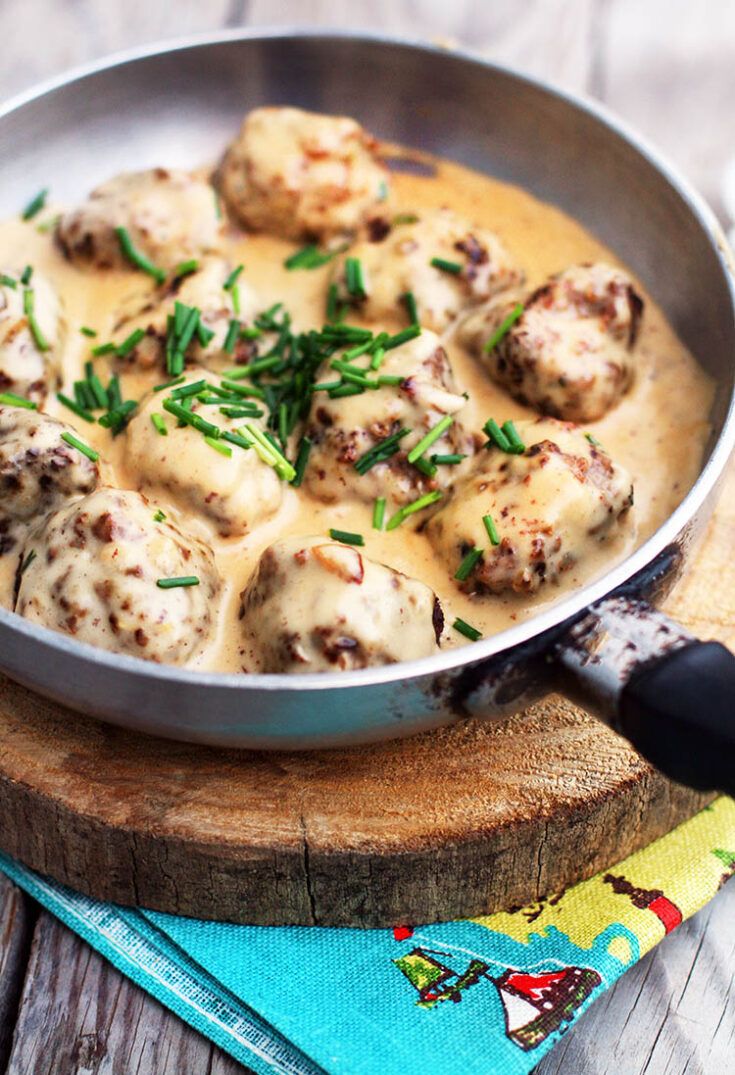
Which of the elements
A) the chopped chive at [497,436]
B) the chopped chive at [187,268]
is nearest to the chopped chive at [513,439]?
the chopped chive at [497,436]

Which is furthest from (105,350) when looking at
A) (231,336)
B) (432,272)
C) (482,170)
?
(482,170)

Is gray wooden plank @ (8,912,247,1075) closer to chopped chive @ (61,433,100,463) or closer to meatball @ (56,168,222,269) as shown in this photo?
chopped chive @ (61,433,100,463)

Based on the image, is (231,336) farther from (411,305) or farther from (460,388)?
(460,388)

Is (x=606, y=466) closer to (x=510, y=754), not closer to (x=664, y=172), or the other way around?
(x=510, y=754)

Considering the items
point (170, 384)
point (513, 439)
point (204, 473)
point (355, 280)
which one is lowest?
point (204, 473)

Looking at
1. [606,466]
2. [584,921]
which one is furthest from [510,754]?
[606,466]

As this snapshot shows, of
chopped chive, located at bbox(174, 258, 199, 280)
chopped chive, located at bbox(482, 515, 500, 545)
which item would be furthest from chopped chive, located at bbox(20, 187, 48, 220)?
chopped chive, located at bbox(482, 515, 500, 545)
